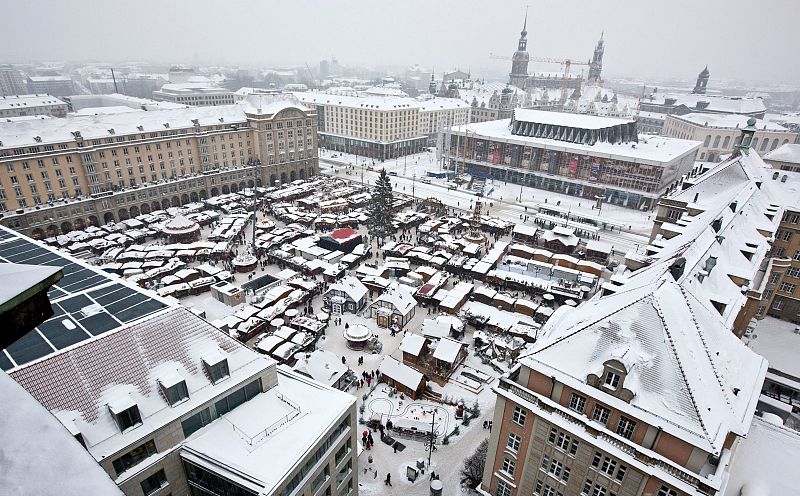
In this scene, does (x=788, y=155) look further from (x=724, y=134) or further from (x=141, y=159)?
(x=141, y=159)

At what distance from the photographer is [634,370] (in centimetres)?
2492

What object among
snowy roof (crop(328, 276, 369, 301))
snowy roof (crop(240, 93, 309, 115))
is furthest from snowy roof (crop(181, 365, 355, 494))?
snowy roof (crop(240, 93, 309, 115))

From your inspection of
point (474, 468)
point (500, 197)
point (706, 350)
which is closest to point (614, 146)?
point (500, 197)

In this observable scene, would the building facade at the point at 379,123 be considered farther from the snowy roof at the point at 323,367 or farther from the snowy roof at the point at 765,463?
the snowy roof at the point at 765,463

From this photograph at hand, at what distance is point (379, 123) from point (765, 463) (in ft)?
427

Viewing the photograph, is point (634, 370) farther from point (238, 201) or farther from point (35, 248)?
point (238, 201)

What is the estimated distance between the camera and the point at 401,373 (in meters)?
44.9

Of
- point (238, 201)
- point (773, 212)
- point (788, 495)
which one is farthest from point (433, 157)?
point (788, 495)

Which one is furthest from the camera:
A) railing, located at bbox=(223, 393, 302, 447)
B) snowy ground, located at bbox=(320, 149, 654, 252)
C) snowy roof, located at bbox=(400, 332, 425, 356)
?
snowy ground, located at bbox=(320, 149, 654, 252)

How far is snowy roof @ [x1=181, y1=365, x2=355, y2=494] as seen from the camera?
23953 mm

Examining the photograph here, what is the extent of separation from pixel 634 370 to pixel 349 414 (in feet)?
59.7

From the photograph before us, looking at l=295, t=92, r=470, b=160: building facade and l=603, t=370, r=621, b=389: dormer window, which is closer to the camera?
l=603, t=370, r=621, b=389: dormer window

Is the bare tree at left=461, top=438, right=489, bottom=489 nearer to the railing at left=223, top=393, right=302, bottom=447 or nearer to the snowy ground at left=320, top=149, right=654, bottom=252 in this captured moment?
the railing at left=223, top=393, right=302, bottom=447

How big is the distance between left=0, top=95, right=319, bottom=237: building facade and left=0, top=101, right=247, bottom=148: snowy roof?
158 millimetres
